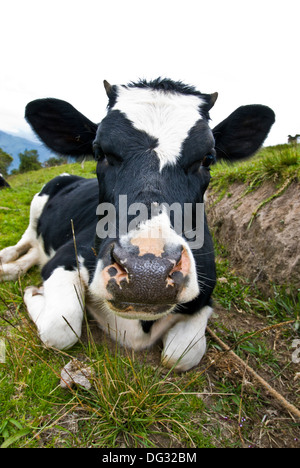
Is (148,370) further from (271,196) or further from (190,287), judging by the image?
(271,196)

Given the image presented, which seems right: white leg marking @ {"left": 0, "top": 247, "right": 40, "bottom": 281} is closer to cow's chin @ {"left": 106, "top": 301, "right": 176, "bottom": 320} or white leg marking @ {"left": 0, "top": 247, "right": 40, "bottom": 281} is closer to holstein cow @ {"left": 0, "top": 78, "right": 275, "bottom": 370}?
holstein cow @ {"left": 0, "top": 78, "right": 275, "bottom": 370}

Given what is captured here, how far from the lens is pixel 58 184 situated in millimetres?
5332

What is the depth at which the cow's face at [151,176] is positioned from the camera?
1.56 metres

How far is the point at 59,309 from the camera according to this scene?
2.41 metres

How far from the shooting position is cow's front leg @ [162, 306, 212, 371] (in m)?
2.30

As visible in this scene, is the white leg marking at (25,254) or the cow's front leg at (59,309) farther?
the white leg marking at (25,254)

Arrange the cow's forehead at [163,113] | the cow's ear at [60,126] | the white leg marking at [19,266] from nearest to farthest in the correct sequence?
1. the cow's forehead at [163,113]
2. the cow's ear at [60,126]
3. the white leg marking at [19,266]

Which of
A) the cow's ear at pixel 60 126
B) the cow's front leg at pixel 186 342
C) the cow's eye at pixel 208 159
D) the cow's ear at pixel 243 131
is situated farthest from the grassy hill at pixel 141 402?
the cow's ear at pixel 243 131

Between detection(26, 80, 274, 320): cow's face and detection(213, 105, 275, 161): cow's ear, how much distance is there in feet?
0.03

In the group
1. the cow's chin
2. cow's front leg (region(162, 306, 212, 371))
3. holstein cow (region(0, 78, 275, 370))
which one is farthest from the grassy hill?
the cow's chin

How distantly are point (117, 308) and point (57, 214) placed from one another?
310 cm

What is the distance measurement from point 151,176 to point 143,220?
16.9 inches

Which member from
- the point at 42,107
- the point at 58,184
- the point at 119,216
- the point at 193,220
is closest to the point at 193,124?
the point at 193,220

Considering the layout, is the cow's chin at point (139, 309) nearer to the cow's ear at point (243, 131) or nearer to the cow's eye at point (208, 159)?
the cow's eye at point (208, 159)
